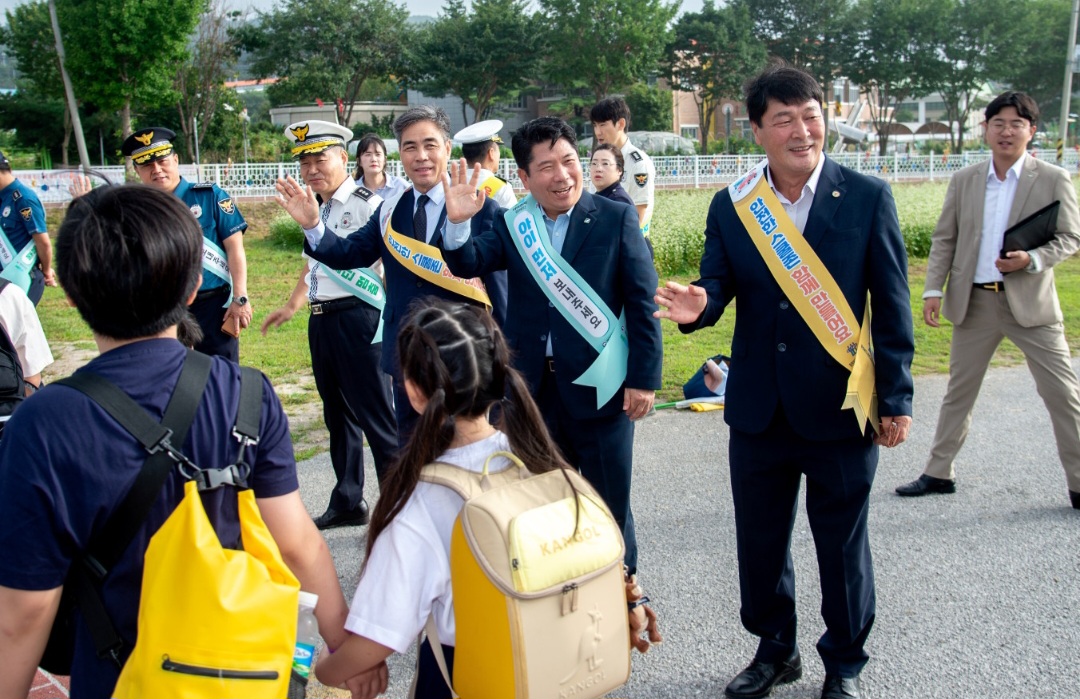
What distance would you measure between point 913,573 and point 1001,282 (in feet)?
5.46

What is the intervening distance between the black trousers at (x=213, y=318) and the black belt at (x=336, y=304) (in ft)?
1.89

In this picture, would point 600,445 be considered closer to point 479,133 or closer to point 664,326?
point 479,133

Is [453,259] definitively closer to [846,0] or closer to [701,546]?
[701,546]

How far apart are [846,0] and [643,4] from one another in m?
16.8

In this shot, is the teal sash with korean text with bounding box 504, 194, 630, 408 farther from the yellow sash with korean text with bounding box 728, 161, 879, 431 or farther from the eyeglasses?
the eyeglasses

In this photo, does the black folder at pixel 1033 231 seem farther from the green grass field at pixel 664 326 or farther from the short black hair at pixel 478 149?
the green grass field at pixel 664 326

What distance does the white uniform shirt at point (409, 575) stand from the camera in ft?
6.00

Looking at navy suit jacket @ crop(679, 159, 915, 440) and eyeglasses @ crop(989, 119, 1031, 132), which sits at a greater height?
eyeglasses @ crop(989, 119, 1031, 132)

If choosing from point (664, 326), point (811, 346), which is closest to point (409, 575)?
point (811, 346)

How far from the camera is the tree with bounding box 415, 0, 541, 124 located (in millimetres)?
46031

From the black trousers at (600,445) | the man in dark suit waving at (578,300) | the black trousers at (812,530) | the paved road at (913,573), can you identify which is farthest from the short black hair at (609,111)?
the black trousers at (812,530)

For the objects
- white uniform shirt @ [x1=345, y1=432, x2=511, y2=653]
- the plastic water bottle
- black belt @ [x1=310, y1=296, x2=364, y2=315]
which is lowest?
the plastic water bottle

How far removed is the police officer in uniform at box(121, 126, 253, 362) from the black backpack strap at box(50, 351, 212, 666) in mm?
3324

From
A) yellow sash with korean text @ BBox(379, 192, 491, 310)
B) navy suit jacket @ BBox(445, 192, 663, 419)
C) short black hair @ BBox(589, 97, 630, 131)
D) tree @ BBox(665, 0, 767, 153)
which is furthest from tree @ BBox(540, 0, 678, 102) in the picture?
navy suit jacket @ BBox(445, 192, 663, 419)
